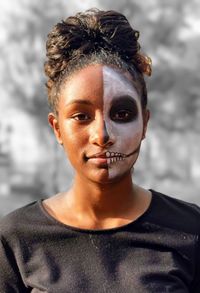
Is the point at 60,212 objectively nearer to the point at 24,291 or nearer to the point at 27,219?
the point at 27,219

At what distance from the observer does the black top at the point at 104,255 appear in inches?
71.6

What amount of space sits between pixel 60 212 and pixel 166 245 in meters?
0.37

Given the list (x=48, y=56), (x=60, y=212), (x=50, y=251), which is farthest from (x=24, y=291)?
(x=48, y=56)

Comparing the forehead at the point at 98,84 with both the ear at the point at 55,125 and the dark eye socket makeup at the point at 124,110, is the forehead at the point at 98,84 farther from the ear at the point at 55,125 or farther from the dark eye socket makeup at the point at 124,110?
the ear at the point at 55,125

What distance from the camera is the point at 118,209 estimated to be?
196 cm

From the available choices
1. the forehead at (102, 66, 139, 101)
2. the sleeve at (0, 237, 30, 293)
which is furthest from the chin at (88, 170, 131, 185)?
the sleeve at (0, 237, 30, 293)

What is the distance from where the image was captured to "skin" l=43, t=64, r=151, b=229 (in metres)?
1.85

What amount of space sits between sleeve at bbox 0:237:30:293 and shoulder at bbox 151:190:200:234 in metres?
0.48

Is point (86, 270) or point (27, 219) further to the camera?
point (27, 219)

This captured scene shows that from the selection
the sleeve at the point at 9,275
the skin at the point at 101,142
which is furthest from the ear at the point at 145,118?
the sleeve at the point at 9,275

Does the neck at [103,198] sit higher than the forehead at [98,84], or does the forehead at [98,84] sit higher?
the forehead at [98,84]

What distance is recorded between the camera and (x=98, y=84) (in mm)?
1854

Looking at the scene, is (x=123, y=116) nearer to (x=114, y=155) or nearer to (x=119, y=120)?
(x=119, y=120)

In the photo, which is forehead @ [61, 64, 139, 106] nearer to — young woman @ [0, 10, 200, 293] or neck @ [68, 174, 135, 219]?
young woman @ [0, 10, 200, 293]
